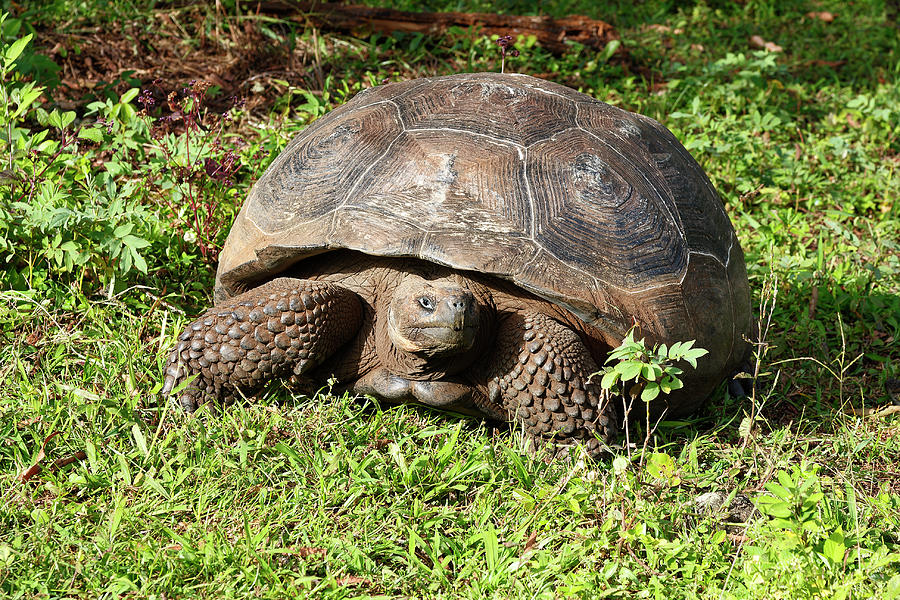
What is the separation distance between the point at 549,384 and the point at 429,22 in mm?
4317

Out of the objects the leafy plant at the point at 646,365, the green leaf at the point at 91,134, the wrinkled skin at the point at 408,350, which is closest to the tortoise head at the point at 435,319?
the wrinkled skin at the point at 408,350

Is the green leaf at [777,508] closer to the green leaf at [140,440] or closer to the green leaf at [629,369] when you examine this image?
the green leaf at [629,369]

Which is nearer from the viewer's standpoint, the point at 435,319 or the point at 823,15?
the point at 435,319

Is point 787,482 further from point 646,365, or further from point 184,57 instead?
point 184,57

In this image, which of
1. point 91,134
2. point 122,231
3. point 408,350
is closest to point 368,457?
point 408,350

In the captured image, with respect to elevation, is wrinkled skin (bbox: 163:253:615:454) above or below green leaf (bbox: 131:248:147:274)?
below

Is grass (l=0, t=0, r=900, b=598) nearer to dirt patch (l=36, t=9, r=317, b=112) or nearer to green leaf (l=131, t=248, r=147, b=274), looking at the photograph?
green leaf (l=131, t=248, r=147, b=274)

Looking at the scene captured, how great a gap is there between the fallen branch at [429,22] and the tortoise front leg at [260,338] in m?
3.77

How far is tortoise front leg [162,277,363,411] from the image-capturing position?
3.32 m

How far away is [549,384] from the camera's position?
3.29 m

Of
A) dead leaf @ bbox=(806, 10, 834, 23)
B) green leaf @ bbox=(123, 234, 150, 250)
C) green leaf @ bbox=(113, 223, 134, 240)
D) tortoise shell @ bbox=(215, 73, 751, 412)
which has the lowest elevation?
green leaf @ bbox=(123, 234, 150, 250)

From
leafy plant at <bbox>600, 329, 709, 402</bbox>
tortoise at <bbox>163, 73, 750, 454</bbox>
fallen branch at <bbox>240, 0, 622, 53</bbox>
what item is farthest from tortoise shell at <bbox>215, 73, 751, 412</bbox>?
fallen branch at <bbox>240, 0, 622, 53</bbox>

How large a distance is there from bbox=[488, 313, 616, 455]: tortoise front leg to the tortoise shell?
0.49 feet

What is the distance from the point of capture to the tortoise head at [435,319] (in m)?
3.10
